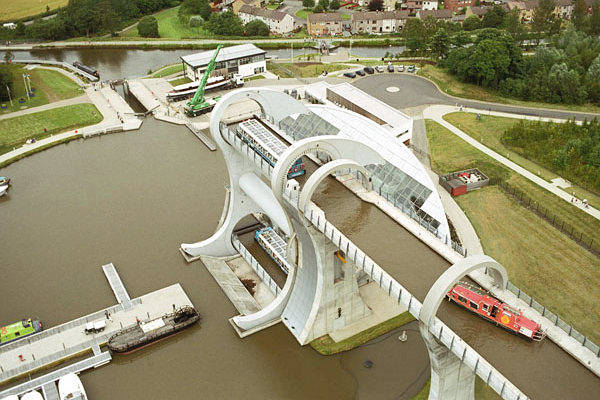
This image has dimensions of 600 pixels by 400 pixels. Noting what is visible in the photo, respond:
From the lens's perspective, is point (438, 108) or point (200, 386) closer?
point (200, 386)

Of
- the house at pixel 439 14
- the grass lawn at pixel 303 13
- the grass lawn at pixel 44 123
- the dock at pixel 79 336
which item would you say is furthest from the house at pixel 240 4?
the dock at pixel 79 336

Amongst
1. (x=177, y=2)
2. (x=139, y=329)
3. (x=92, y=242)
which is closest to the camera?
(x=139, y=329)

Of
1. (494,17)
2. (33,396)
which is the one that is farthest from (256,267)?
(494,17)

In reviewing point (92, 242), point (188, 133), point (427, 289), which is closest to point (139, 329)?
point (92, 242)

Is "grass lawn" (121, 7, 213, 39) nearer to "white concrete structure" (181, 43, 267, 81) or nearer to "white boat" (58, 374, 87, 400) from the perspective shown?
"white concrete structure" (181, 43, 267, 81)

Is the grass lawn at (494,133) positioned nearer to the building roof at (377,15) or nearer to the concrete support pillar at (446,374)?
the concrete support pillar at (446,374)

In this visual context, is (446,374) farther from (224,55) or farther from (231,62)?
(224,55)

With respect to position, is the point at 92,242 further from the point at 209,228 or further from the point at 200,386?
the point at 200,386

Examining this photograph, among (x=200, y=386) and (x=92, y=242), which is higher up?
(x=92, y=242)
